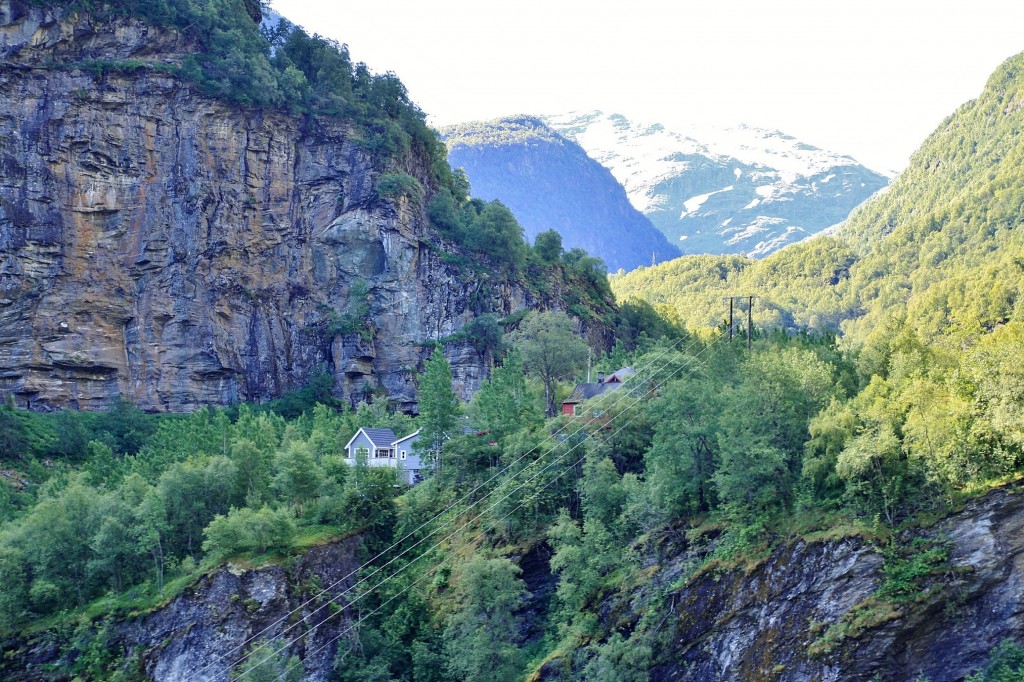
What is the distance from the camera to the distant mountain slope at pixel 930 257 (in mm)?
131500

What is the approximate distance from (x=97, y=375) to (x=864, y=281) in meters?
118

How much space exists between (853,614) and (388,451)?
38240 mm

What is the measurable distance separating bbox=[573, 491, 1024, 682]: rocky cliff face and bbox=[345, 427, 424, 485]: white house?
28845 mm

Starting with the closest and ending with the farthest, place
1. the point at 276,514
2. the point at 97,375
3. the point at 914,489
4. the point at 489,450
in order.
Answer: the point at 914,489 < the point at 276,514 < the point at 489,450 < the point at 97,375

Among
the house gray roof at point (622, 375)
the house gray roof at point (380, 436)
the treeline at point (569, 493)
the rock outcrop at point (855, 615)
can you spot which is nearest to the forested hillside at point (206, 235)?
the house gray roof at point (380, 436)

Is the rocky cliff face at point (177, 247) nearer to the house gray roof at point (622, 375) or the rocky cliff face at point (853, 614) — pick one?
the house gray roof at point (622, 375)

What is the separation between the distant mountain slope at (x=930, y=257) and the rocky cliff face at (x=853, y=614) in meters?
74.8

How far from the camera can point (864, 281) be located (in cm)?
17075

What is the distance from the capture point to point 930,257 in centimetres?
16075

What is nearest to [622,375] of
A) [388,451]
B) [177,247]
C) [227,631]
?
[388,451]

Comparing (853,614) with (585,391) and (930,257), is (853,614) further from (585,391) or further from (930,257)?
(930,257)

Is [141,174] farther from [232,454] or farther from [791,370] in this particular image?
[791,370]

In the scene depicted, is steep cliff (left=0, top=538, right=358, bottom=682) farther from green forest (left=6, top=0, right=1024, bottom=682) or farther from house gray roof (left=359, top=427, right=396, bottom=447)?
house gray roof (left=359, top=427, right=396, bottom=447)

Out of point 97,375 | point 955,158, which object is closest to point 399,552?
point 97,375
